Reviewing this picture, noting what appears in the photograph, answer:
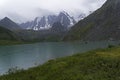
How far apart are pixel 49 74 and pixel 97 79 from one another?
5.75 meters

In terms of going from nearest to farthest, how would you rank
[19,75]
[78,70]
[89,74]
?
[89,74], [78,70], [19,75]

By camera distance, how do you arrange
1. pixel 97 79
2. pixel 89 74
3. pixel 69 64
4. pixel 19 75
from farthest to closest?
Result: 1. pixel 69 64
2. pixel 19 75
3. pixel 89 74
4. pixel 97 79

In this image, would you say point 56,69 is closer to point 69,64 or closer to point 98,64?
point 69,64

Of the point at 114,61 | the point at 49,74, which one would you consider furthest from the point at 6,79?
the point at 114,61

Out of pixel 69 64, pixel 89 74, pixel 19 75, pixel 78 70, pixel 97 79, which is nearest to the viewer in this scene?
pixel 97 79

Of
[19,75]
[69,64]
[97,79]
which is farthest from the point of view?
[69,64]

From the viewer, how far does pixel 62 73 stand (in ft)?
93.6

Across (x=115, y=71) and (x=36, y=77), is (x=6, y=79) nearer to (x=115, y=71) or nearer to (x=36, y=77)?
(x=36, y=77)

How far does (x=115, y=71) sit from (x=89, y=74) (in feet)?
10.0

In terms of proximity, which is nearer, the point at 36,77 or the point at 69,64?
the point at 36,77

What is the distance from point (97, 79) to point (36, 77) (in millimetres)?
6739

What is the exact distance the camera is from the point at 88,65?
102 ft

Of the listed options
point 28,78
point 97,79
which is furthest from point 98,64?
point 28,78

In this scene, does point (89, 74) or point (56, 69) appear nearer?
point (89, 74)
